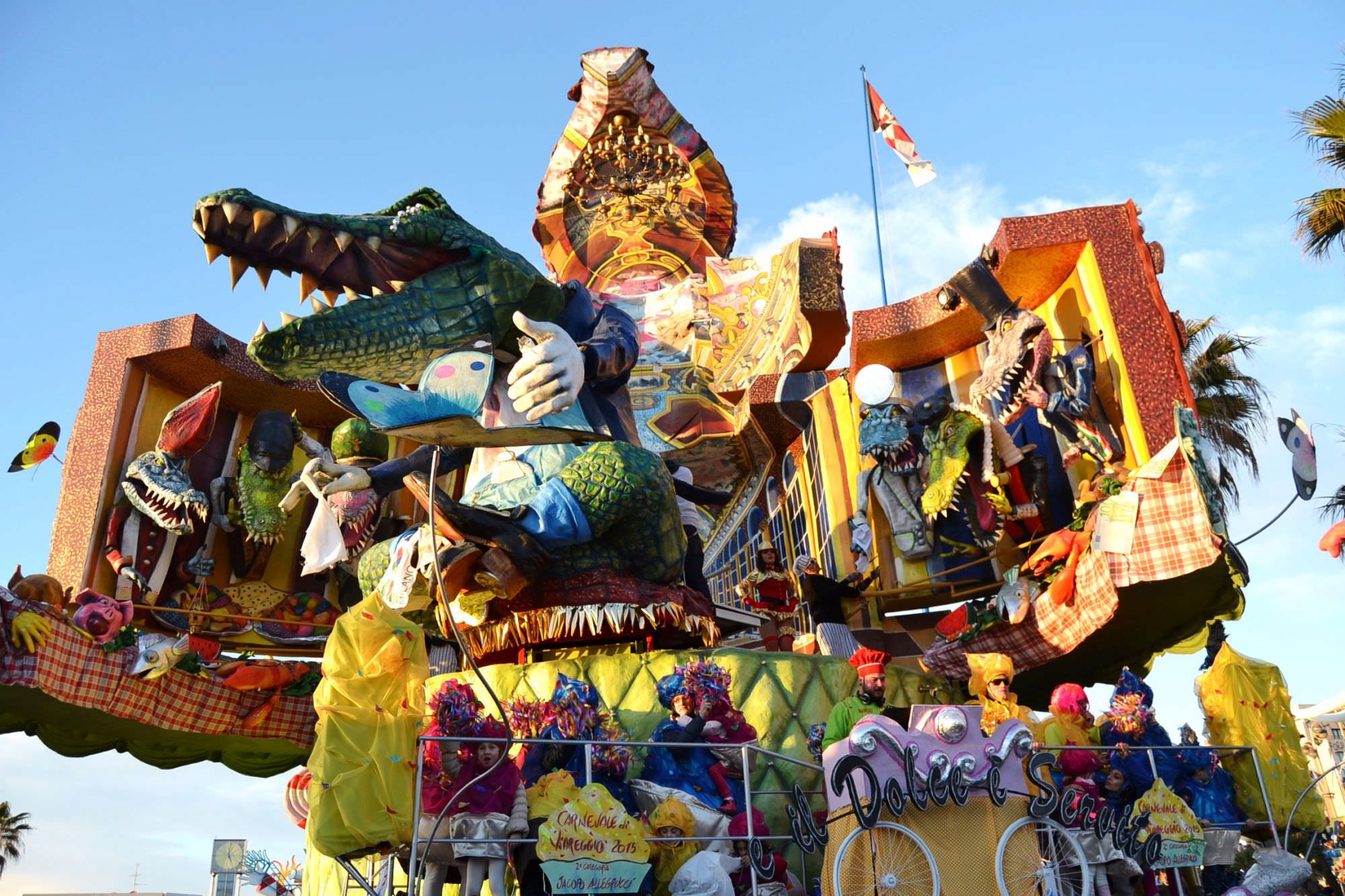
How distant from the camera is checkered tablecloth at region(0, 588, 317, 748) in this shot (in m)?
8.52

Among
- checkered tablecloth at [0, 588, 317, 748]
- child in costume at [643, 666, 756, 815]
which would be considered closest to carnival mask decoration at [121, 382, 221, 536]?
checkered tablecloth at [0, 588, 317, 748]

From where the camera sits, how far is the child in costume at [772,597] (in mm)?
11547

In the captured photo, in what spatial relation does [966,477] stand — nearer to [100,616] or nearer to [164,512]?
[100,616]

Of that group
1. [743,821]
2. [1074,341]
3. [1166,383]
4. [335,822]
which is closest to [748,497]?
[1074,341]

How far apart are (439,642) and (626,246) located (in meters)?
7.51

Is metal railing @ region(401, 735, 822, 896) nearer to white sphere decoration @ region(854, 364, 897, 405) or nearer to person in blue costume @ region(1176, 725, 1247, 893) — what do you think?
person in blue costume @ region(1176, 725, 1247, 893)

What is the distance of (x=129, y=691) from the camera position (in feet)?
30.5

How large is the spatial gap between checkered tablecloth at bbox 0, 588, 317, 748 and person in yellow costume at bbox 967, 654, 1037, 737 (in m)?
5.93

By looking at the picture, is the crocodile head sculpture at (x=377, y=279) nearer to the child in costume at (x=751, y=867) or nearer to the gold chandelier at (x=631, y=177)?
the child in costume at (x=751, y=867)

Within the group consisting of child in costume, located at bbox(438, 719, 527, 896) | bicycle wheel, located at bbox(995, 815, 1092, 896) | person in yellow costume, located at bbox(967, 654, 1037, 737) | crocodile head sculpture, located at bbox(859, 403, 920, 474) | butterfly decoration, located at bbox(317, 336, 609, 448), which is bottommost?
bicycle wheel, located at bbox(995, 815, 1092, 896)

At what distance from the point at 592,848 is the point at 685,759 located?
1126mm

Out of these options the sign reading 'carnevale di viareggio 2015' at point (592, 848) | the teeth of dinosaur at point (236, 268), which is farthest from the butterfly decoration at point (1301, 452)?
the teeth of dinosaur at point (236, 268)

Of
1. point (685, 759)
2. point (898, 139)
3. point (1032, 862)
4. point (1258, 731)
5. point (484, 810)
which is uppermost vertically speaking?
point (898, 139)

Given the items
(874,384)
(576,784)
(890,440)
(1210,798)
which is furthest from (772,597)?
(576,784)
